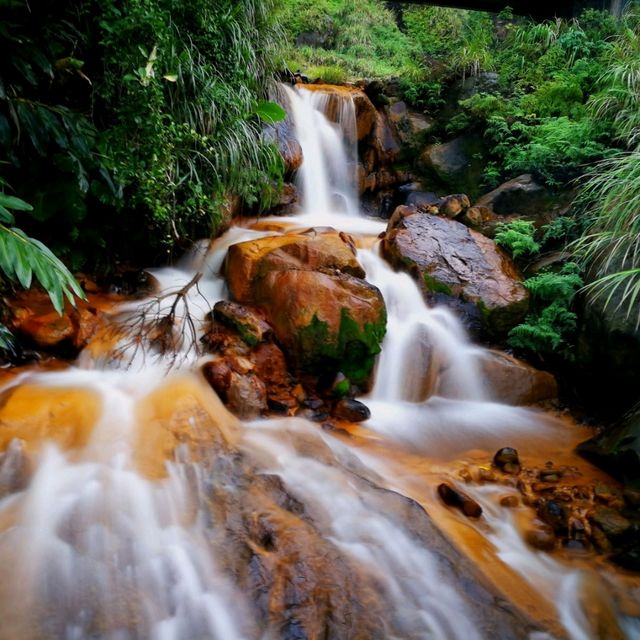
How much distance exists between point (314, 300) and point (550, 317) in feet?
8.28

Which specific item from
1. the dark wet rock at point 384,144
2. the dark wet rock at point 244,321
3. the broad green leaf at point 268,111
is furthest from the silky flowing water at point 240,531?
the dark wet rock at point 384,144

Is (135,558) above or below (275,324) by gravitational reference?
below

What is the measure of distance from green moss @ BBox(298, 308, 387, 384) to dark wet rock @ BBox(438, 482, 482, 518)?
148 cm

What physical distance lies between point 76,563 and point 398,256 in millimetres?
4262

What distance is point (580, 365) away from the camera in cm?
467

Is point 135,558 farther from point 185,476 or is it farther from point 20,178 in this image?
point 20,178

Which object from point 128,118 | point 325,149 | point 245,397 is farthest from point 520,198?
point 128,118

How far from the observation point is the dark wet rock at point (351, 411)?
13.5ft

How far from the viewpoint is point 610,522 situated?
3041 millimetres

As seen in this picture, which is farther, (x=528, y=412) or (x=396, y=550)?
(x=528, y=412)

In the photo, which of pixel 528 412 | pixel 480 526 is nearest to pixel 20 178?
pixel 480 526

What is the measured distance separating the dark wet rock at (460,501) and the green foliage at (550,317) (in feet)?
7.53

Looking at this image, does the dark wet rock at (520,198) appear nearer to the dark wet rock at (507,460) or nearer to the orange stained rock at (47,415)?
the dark wet rock at (507,460)

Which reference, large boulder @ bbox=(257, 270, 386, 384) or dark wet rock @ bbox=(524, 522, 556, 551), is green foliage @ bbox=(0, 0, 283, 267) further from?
dark wet rock @ bbox=(524, 522, 556, 551)
